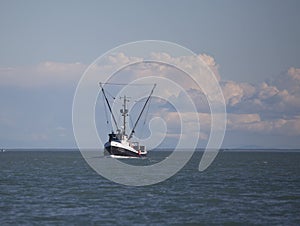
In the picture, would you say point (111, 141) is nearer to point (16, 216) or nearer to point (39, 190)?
point (39, 190)

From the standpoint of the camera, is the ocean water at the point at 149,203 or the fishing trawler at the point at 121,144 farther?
the fishing trawler at the point at 121,144

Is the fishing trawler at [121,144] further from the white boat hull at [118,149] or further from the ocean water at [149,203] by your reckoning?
the ocean water at [149,203]

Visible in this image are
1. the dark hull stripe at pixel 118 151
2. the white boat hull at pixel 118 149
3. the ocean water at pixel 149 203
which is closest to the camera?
the ocean water at pixel 149 203

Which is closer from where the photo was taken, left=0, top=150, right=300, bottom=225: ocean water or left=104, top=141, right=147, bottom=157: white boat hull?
left=0, top=150, right=300, bottom=225: ocean water

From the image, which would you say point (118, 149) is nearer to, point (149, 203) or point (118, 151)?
point (118, 151)

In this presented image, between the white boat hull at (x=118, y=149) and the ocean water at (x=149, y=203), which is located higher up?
the white boat hull at (x=118, y=149)

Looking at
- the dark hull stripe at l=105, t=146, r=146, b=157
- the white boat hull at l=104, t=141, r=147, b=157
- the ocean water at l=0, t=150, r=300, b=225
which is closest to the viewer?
the ocean water at l=0, t=150, r=300, b=225

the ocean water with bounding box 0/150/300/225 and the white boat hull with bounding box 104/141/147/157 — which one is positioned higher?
the white boat hull with bounding box 104/141/147/157

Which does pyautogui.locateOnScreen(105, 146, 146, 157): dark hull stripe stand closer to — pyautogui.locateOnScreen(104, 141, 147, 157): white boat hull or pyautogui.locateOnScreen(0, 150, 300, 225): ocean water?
pyautogui.locateOnScreen(104, 141, 147, 157): white boat hull

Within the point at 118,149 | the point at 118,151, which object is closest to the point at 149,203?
the point at 118,149

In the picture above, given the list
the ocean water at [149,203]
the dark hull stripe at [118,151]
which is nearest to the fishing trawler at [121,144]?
the dark hull stripe at [118,151]

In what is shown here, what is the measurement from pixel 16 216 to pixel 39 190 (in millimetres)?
22633

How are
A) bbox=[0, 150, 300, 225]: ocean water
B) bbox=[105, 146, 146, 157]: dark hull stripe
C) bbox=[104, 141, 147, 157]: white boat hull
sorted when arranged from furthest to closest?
1. bbox=[105, 146, 146, 157]: dark hull stripe
2. bbox=[104, 141, 147, 157]: white boat hull
3. bbox=[0, 150, 300, 225]: ocean water

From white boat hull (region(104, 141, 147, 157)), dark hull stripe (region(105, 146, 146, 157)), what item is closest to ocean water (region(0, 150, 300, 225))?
white boat hull (region(104, 141, 147, 157))
